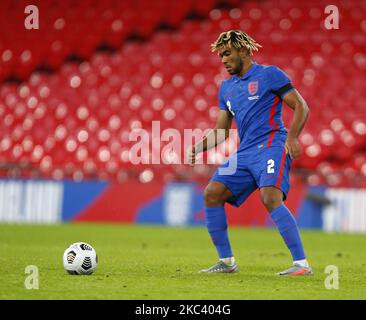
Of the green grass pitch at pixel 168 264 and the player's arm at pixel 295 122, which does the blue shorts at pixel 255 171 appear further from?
the green grass pitch at pixel 168 264

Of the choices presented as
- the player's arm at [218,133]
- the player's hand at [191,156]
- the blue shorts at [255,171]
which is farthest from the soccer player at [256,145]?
the player's hand at [191,156]

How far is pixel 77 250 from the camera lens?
6344 millimetres

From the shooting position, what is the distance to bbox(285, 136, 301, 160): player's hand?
246 inches

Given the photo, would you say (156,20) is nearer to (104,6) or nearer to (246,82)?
(104,6)

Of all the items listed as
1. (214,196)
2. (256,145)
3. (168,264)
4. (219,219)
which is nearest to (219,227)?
(219,219)

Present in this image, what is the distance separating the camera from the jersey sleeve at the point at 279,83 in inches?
260

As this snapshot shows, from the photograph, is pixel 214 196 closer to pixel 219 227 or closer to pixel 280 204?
pixel 219 227

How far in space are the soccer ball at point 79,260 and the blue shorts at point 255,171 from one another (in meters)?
1.28

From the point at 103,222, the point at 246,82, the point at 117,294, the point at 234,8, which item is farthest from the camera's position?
the point at 234,8

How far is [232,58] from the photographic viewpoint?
22.1 feet

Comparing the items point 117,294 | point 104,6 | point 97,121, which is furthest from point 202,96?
point 117,294

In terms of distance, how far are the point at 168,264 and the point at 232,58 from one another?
2135mm

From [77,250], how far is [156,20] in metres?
14.3

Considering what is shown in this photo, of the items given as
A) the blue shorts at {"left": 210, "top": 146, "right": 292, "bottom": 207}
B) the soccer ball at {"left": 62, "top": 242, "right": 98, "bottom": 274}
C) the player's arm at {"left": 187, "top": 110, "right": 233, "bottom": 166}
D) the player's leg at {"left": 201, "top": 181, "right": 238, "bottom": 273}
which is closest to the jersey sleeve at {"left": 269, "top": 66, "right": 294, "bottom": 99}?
the blue shorts at {"left": 210, "top": 146, "right": 292, "bottom": 207}
